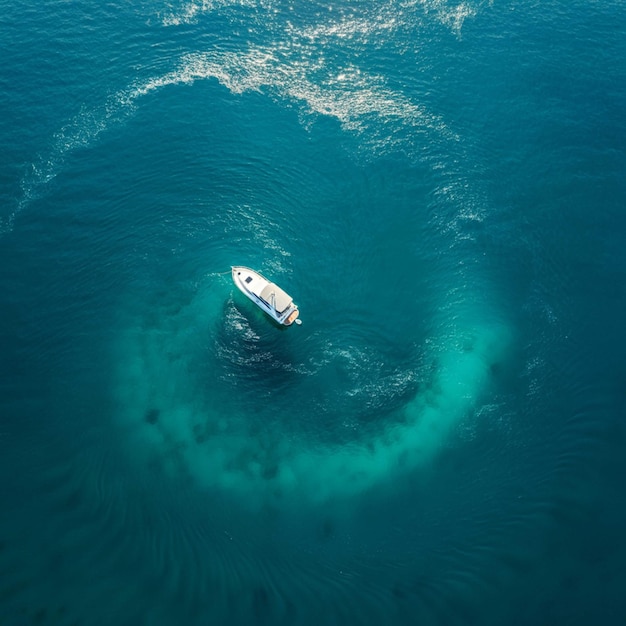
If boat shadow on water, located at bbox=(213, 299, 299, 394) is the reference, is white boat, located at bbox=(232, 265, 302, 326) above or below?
above

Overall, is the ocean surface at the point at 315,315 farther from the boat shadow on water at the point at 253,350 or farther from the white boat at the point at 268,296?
the white boat at the point at 268,296

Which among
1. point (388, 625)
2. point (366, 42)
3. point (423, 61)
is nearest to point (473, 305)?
point (388, 625)

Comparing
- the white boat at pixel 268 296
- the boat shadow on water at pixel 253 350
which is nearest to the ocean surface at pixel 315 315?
the boat shadow on water at pixel 253 350

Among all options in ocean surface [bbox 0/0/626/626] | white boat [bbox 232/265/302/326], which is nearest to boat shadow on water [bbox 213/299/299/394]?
ocean surface [bbox 0/0/626/626]

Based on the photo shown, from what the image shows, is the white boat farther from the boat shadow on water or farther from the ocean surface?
the ocean surface

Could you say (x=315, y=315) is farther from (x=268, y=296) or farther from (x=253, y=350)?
(x=253, y=350)

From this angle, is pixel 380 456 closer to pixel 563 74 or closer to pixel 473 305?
pixel 473 305
